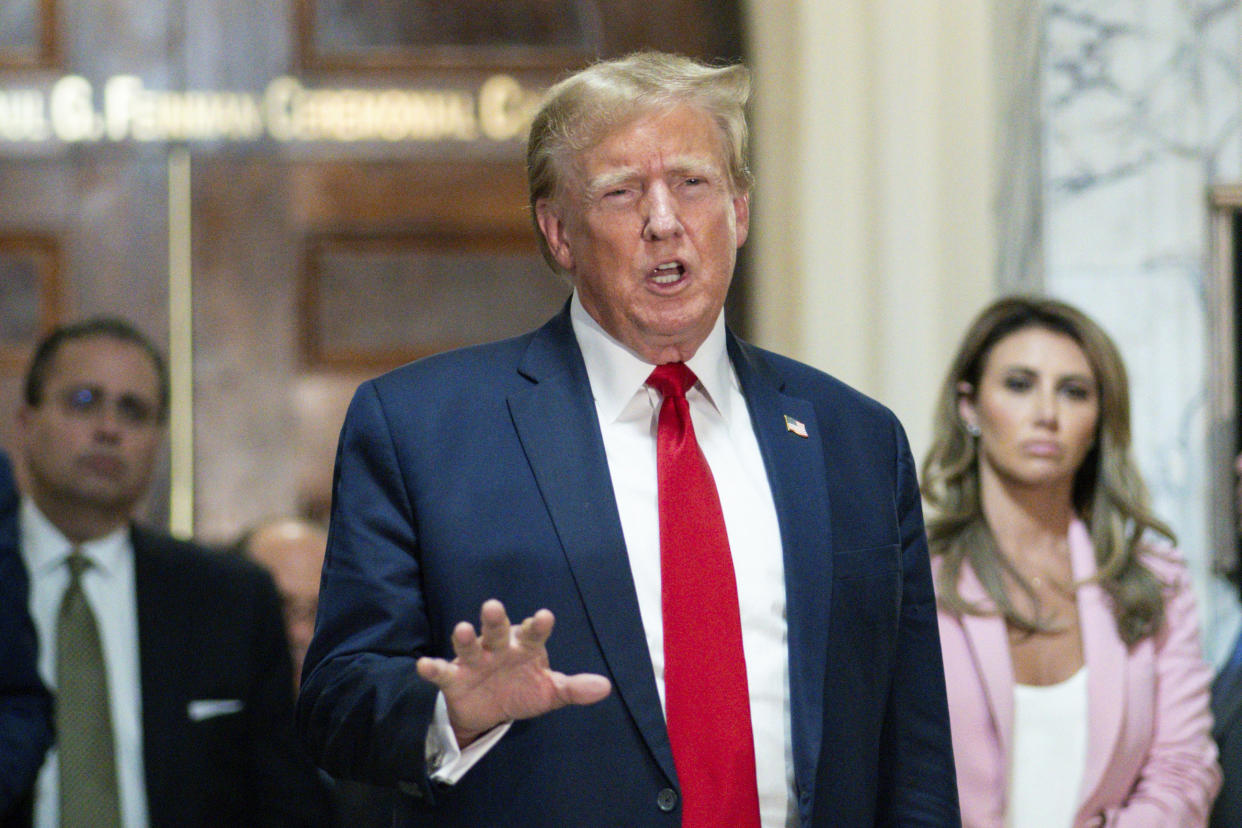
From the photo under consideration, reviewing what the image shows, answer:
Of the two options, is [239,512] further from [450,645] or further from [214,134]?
[450,645]

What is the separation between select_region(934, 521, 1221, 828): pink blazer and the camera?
3017 mm

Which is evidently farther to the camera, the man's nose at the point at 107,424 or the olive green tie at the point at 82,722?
the man's nose at the point at 107,424

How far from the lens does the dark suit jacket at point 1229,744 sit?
3.23m

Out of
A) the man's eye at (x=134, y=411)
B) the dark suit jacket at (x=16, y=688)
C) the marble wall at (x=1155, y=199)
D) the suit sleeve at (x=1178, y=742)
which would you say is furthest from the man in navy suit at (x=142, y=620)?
the marble wall at (x=1155, y=199)

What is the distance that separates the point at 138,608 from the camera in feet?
10.9

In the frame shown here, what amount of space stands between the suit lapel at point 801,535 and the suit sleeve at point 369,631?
0.46 meters

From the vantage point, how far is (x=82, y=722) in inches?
126

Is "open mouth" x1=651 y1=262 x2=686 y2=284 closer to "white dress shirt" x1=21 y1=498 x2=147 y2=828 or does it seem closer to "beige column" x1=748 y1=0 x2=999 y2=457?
"white dress shirt" x1=21 y1=498 x2=147 y2=828

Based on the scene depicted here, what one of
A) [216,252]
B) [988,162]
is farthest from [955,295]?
[216,252]

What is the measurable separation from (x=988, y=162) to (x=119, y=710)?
2519 millimetres

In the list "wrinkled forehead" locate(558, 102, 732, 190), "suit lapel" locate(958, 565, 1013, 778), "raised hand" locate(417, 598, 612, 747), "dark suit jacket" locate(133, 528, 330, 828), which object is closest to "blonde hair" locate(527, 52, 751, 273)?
"wrinkled forehead" locate(558, 102, 732, 190)

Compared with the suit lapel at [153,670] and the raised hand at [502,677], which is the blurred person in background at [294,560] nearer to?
the suit lapel at [153,670]

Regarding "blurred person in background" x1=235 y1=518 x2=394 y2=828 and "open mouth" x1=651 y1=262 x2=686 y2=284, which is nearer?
"open mouth" x1=651 y1=262 x2=686 y2=284

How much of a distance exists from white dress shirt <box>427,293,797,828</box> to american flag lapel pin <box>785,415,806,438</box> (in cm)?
5
